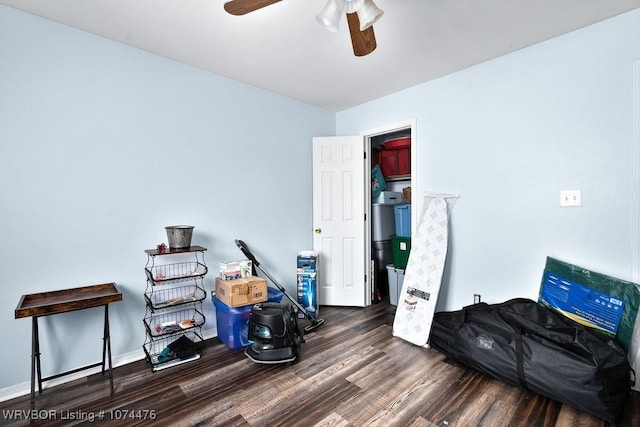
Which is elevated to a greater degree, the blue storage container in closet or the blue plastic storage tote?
the blue storage container in closet

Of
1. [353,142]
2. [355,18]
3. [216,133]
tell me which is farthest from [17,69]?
[353,142]

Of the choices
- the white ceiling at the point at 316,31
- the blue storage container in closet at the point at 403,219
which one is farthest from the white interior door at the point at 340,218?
the white ceiling at the point at 316,31

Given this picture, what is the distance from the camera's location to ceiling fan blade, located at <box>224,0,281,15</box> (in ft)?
4.59

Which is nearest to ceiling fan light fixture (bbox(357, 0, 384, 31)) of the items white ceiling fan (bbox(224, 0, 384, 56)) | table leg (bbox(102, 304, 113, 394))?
white ceiling fan (bbox(224, 0, 384, 56))

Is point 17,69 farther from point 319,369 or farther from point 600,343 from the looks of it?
point 600,343

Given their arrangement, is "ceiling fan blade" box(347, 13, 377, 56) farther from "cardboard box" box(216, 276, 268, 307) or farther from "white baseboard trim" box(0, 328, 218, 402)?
"white baseboard trim" box(0, 328, 218, 402)

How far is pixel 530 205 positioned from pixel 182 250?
9.11 feet

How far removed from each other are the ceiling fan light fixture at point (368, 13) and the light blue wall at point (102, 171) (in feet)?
5.87

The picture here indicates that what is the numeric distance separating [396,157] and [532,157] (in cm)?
172

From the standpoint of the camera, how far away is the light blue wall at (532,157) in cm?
193

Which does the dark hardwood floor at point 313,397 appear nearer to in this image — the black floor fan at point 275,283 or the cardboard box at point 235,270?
the black floor fan at point 275,283

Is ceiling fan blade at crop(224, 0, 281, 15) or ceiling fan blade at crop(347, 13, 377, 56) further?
ceiling fan blade at crop(347, 13, 377, 56)

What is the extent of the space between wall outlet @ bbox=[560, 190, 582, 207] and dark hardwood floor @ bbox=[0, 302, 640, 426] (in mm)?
1248

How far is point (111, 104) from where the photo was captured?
7.22 feet
